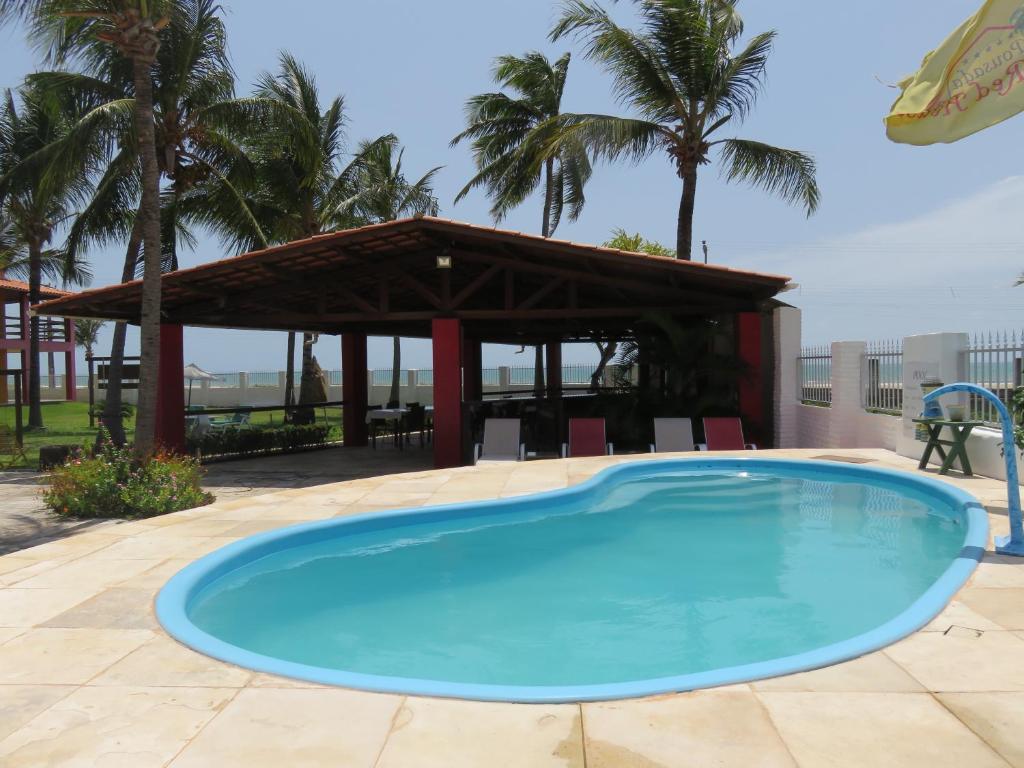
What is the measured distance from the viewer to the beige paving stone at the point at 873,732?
97.8 inches

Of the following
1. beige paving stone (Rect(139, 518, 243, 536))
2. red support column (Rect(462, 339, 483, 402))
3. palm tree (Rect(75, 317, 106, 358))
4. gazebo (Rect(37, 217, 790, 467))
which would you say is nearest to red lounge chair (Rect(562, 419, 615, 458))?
gazebo (Rect(37, 217, 790, 467))

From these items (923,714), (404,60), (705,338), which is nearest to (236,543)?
(923,714)

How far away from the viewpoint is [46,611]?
443 cm

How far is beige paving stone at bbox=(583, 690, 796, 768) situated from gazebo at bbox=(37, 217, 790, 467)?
8.82 m

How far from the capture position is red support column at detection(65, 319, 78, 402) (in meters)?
35.4

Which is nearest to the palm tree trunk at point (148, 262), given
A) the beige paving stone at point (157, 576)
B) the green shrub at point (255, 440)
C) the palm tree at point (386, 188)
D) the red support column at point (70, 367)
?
the green shrub at point (255, 440)

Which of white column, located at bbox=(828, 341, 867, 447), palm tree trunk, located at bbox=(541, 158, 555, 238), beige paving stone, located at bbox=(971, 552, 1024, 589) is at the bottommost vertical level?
beige paving stone, located at bbox=(971, 552, 1024, 589)

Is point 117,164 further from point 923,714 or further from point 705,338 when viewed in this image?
point 923,714

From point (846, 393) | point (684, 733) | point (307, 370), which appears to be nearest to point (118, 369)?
point (307, 370)

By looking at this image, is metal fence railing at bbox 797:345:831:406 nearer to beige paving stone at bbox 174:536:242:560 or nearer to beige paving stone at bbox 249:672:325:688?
beige paving stone at bbox 174:536:242:560

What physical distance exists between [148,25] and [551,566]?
855cm

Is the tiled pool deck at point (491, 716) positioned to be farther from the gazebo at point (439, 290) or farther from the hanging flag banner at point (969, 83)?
the gazebo at point (439, 290)

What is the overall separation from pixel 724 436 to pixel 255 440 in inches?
392

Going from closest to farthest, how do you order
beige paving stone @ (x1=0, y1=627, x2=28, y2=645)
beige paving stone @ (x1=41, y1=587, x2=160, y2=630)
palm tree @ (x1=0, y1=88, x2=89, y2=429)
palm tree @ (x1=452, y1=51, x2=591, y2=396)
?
beige paving stone @ (x1=0, y1=627, x2=28, y2=645)
beige paving stone @ (x1=41, y1=587, x2=160, y2=630)
palm tree @ (x1=0, y1=88, x2=89, y2=429)
palm tree @ (x1=452, y1=51, x2=591, y2=396)
